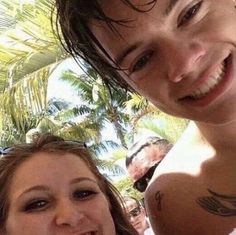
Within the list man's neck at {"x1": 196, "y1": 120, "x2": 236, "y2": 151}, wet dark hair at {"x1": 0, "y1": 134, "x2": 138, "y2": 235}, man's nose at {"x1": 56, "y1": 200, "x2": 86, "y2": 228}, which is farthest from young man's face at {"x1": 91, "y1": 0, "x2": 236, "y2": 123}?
wet dark hair at {"x1": 0, "y1": 134, "x2": 138, "y2": 235}

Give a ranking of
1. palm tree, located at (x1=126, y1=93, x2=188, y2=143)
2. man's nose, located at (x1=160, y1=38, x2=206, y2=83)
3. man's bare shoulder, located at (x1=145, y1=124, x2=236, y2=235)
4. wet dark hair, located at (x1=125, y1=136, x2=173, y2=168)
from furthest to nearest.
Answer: palm tree, located at (x1=126, y1=93, x2=188, y2=143) < wet dark hair, located at (x1=125, y1=136, x2=173, y2=168) < man's bare shoulder, located at (x1=145, y1=124, x2=236, y2=235) < man's nose, located at (x1=160, y1=38, x2=206, y2=83)

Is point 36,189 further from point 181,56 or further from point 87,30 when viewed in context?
point 181,56

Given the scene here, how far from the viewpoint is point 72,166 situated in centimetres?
204

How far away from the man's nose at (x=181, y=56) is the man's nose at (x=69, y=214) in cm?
57

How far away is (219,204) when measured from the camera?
201 cm

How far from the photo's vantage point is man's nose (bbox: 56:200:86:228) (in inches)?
69.2

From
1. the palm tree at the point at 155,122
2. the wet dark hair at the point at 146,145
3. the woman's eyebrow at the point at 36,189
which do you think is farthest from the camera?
the palm tree at the point at 155,122

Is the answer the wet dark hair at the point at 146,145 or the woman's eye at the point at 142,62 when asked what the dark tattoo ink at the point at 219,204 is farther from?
the wet dark hair at the point at 146,145

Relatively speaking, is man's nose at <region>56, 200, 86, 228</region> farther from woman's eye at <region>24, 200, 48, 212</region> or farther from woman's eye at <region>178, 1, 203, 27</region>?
woman's eye at <region>178, 1, 203, 27</region>

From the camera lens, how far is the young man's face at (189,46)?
5.18ft

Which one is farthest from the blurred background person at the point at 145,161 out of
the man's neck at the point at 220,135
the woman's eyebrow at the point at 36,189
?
the woman's eyebrow at the point at 36,189

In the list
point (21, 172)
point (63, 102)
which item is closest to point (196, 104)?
point (21, 172)

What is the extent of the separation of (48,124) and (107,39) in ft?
29.4

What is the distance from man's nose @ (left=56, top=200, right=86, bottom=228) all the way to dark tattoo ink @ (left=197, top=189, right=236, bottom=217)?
1.63ft
